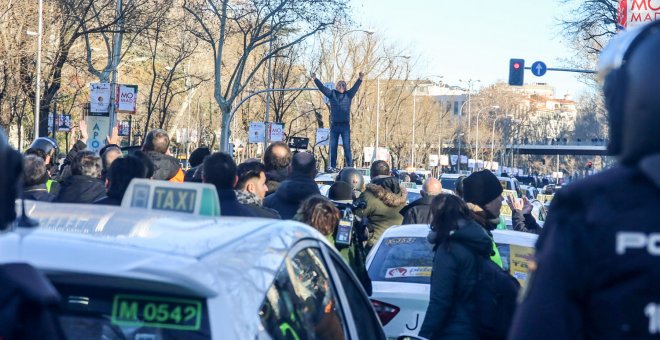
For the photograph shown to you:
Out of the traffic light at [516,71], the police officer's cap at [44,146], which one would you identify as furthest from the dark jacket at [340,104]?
the police officer's cap at [44,146]

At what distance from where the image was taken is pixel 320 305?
401cm

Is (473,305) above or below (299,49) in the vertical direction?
below

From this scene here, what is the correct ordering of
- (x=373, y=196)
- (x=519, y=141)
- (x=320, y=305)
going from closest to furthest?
(x=320, y=305) → (x=373, y=196) → (x=519, y=141)

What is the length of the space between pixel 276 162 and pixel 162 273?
7040mm

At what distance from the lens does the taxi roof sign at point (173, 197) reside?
4027mm

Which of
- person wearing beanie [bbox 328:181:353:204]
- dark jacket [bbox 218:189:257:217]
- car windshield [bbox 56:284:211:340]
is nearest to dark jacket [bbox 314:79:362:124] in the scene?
person wearing beanie [bbox 328:181:353:204]

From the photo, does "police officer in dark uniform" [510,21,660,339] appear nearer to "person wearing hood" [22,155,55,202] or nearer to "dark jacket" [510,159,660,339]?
"dark jacket" [510,159,660,339]

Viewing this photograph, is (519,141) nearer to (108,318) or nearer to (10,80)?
(10,80)

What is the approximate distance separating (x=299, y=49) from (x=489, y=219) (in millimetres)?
46715

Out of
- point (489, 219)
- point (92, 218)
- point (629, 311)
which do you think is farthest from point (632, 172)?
point (489, 219)

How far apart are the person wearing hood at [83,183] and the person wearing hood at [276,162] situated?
2.01 metres

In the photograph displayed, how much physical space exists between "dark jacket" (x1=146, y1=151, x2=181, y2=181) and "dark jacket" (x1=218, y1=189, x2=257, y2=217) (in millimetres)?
2133

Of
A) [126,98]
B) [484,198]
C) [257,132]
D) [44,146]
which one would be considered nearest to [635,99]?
[484,198]

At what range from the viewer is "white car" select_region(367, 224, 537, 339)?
7.48 m
